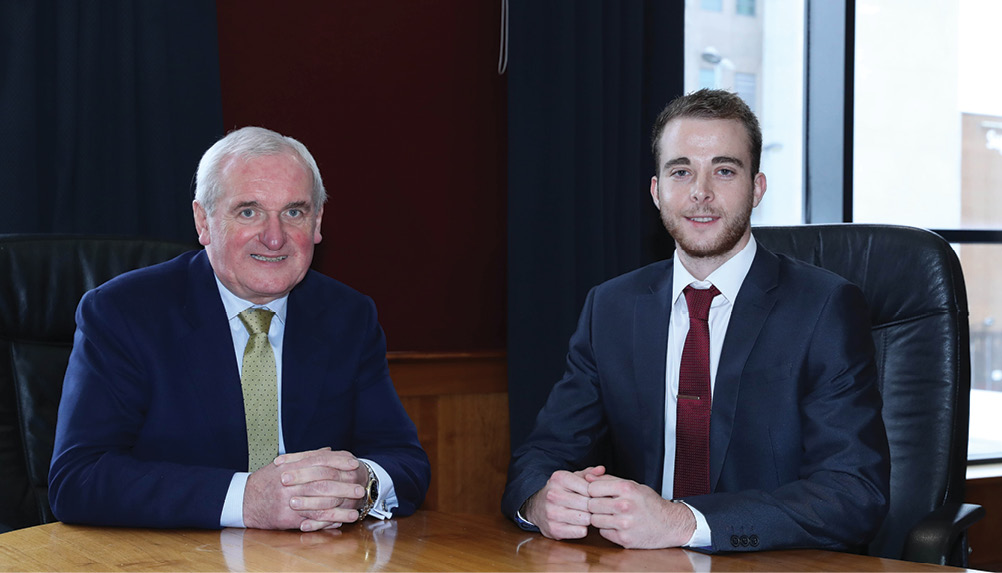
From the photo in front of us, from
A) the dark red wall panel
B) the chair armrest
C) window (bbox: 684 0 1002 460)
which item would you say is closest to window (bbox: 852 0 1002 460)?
window (bbox: 684 0 1002 460)

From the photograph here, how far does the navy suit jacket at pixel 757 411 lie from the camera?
158 centimetres

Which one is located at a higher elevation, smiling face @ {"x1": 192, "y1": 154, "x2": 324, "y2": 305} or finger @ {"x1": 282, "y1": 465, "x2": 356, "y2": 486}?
smiling face @ {"x1": 192, "y1": 154, "x2": 324, "y2": 305}

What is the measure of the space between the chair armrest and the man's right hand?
0.58 m

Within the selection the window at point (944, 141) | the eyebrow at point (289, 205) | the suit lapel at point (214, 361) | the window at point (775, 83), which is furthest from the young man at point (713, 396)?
the window at point (944, 141)

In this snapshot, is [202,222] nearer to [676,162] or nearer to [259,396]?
[259,396]

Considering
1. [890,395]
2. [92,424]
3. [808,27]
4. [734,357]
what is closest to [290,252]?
[92,424]

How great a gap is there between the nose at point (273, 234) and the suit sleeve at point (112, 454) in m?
0.31

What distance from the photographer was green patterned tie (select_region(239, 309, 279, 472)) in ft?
6.16

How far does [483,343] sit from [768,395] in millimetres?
1499

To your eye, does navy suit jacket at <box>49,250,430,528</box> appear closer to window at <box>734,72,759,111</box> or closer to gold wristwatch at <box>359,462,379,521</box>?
gold wristwatch at <box>359,462,379,521</box>

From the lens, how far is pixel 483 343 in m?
3.19

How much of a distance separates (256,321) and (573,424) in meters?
0.71

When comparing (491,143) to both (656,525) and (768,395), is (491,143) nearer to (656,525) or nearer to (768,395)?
(768,395)

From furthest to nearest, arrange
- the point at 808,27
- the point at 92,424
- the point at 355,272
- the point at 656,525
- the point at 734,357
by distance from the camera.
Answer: the point at 808,27
the point at 355,272
the point at 734,357
the point at 92,424
the point at 656,525
